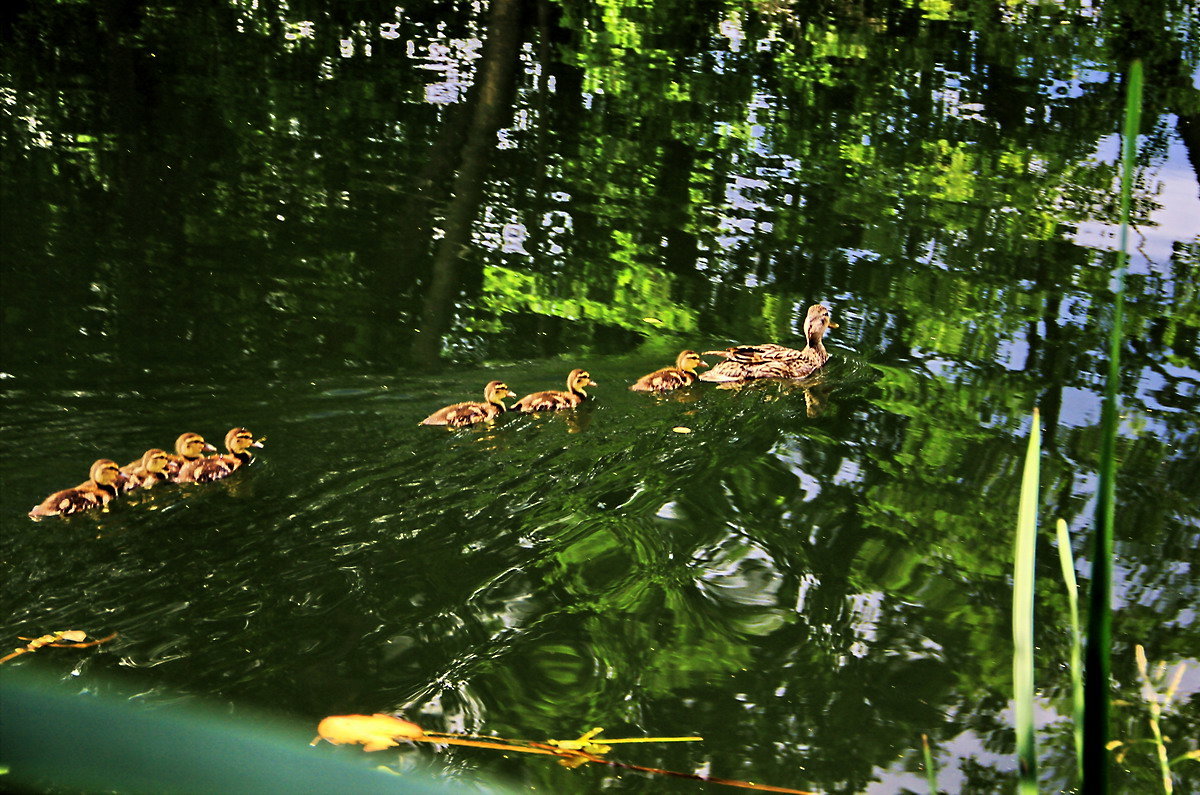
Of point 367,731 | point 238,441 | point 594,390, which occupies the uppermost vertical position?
point 238,441

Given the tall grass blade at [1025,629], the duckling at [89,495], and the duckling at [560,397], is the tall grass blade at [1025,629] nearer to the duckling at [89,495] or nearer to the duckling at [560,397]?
the duckling at [89,495]

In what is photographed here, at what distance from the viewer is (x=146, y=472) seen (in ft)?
16.4

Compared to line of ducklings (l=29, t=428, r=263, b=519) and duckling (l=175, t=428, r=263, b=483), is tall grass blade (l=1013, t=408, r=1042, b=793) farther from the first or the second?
duckling (l=175, t=428, r=263, b=483)

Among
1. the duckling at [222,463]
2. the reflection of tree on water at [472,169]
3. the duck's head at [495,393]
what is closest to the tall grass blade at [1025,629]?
the duckling at [222,463]

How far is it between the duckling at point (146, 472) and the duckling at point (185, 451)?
3 centimetres

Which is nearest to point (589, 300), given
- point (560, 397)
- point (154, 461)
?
point (560, 397)

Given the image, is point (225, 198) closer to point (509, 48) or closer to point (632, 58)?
point (509, 48)

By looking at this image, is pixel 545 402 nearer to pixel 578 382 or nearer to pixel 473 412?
pixel 578 382

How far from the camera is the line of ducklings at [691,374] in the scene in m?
5.96

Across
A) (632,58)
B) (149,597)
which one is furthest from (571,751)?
(632,58)

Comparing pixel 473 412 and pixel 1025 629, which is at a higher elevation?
pixel 1025 629

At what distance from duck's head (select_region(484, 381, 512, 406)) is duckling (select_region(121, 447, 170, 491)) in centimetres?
167

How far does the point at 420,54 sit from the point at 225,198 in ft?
18.1

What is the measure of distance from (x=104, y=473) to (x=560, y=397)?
2.31 metres
